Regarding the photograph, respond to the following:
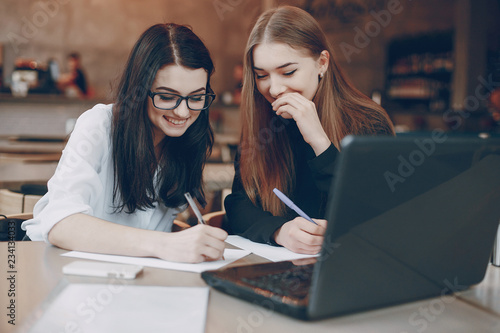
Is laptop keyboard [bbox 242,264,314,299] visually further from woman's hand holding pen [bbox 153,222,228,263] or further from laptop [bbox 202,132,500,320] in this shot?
woman's hand holding pen [bbox 153,222,228,263]

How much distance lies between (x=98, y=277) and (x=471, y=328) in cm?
67

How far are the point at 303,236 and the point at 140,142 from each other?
0.57 meters

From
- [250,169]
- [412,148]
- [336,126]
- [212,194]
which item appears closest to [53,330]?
[412,148]

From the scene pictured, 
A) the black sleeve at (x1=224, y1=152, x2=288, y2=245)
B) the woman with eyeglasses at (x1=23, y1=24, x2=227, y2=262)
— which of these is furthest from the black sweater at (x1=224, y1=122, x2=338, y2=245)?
Answer: the woman with eyeglasses at (x1=23, y1=24, x2=227, y2=262)

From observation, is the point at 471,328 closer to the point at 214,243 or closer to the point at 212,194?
the point at 214,243

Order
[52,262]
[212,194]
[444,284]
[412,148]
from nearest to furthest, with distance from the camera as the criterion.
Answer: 1. [412,148]
2. [444,284]
3. [52,262]
4. [212,194]

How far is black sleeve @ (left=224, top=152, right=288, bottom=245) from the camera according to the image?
132cm

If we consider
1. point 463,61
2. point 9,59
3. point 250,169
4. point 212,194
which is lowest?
point 212,194

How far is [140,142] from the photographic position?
144 centimetres

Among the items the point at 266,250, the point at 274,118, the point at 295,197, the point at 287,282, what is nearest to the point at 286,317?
the point at 287,282

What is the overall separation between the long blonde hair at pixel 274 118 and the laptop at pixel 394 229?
2.36ft

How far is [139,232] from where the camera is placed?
3.70 ft

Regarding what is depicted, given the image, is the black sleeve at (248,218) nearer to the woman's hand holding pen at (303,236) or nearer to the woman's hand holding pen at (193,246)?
the woman's hand holding pen at (303,236)

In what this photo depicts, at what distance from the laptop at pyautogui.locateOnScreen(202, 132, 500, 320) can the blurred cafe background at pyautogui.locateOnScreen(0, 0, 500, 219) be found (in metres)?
4.79
